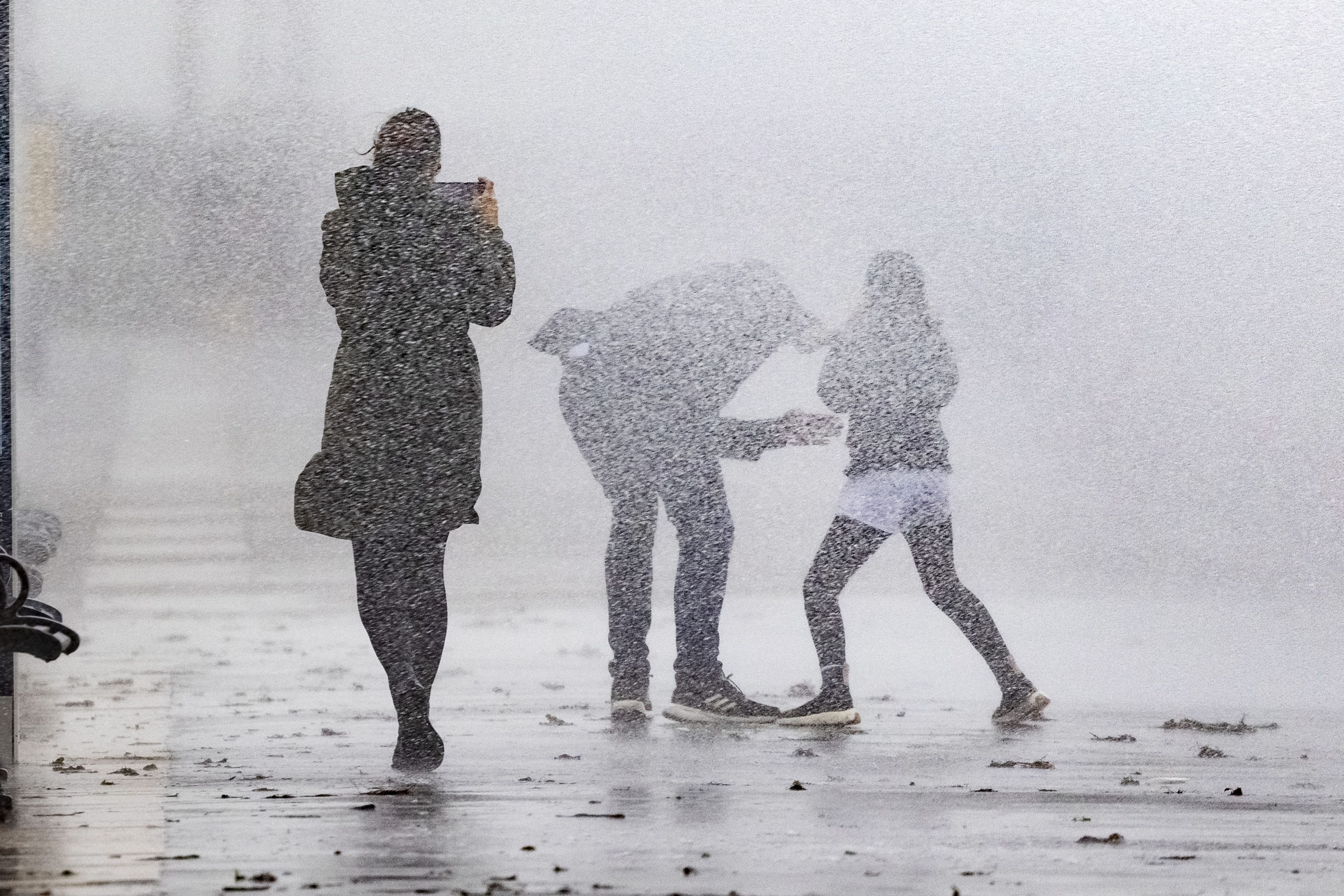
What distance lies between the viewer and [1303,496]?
3.17 meters

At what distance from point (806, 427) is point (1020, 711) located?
680 millimetres

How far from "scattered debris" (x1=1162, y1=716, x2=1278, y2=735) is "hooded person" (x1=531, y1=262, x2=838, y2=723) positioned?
80 centimetres

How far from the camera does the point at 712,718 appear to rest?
2.88 m

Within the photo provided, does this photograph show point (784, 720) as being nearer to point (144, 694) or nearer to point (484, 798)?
point (484, 798)

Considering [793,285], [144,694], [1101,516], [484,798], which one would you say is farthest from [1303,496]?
[144,694]

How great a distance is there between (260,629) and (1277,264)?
2.15m

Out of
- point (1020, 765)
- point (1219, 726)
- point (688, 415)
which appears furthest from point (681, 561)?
point (1219, 726)

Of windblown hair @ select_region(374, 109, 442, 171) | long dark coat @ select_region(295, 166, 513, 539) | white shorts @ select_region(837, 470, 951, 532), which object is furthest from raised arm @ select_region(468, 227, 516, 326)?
white shorts @ select_region(837, 470, 951, 532)

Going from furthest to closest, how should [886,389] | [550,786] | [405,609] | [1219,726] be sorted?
[1219,726] → [886,389] → [405,609] → [550,786]

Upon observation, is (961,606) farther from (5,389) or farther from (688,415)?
(5,389)

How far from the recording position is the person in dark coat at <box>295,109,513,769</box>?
2.63m

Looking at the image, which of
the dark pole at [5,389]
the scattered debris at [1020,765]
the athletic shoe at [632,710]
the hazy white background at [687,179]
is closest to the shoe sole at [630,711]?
the athletic shoe at [632,710]

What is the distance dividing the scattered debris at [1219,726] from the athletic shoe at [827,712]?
24.2 inches

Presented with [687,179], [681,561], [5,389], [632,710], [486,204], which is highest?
[687,179]
